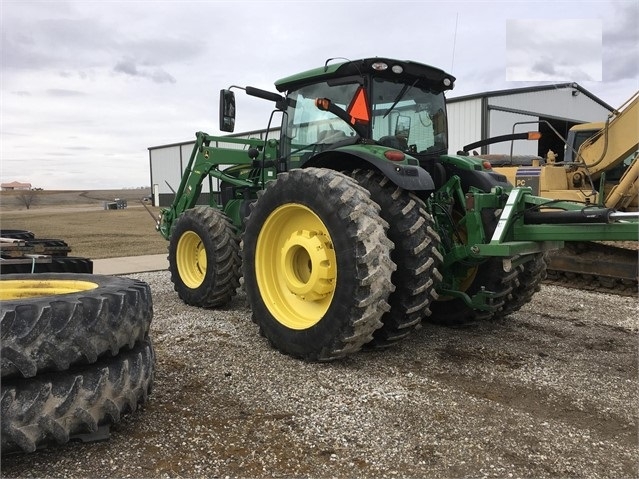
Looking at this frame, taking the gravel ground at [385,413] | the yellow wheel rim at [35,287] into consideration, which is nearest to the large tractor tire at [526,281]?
the gravel ground at [385,413]

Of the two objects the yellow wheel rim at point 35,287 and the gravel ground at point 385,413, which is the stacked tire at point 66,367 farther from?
the yellow wheel rim at point 35,287

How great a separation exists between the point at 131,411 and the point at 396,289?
2.11 m

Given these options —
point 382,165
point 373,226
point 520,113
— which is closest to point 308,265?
point 373,226

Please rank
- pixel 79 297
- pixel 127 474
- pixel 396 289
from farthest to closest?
pixel 396 289, pixel 79 297, pixel 127 474

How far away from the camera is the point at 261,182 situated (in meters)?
6.39

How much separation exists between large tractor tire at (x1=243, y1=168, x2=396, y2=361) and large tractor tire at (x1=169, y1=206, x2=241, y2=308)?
131cm

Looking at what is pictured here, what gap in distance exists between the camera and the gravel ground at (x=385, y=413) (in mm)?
2709

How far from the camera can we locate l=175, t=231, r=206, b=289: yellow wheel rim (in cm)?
664

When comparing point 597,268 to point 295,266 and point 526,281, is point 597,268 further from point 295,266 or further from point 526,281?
point 295,266

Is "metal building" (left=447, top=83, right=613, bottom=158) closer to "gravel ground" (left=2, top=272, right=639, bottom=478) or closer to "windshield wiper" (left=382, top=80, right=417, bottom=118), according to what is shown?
"windshield wiper" (left=382, top=80, right=417, bottom=118)

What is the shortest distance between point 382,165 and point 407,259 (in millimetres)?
760

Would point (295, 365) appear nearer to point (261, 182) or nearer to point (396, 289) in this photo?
point (396, 289)

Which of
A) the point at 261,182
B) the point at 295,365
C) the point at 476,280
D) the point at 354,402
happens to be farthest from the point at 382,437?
the point at 261,182

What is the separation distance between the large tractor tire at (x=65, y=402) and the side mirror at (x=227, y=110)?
3.42 meters
